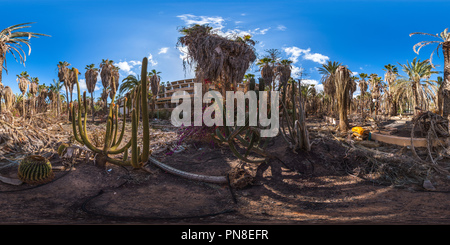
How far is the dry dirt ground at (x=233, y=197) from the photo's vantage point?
153 inches

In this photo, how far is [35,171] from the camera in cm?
573

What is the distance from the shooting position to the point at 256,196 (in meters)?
5.59

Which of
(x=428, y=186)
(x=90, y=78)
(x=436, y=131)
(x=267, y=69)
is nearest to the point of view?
(x=428, y=186)

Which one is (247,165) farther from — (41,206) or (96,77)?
(96,77)

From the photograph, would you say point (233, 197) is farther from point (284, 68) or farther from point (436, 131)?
point (284, 68)

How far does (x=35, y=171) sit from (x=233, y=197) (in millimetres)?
4759

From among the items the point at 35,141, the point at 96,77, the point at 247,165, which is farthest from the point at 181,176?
the point at 96,77

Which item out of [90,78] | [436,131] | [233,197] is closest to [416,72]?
[436,131]

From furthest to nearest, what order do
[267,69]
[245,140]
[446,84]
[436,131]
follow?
[267,69] < [446,84] < [436,131] < [245,140]

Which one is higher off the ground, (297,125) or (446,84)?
(446,84)

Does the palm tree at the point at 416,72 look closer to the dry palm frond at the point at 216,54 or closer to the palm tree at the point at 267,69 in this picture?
the palm tree at the point at 267,69

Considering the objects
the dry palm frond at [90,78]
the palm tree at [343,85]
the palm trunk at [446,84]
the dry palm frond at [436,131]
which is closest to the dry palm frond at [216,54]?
the palm tree at [343,85]

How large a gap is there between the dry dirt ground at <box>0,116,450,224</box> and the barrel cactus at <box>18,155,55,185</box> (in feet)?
0.64

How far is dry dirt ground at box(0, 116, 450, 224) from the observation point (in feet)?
12.8
